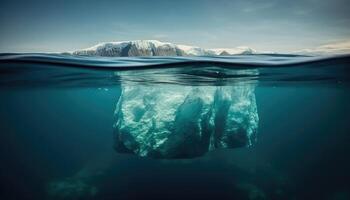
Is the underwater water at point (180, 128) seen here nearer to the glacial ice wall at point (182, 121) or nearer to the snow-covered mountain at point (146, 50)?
the glacial ice wall at point (182, 121)

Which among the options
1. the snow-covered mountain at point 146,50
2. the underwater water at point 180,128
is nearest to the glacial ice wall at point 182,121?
the underwater water at point 180,128

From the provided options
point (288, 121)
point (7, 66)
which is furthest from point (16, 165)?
point (288, 121)

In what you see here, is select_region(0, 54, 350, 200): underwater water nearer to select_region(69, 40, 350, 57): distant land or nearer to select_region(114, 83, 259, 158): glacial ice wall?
select_region(114, 83, 259, 158): glacial ice wall

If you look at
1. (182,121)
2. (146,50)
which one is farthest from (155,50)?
(182,121)

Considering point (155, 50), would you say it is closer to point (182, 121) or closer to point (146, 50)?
point (146, 50)

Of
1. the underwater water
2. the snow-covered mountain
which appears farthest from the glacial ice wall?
the snow-covered mountain

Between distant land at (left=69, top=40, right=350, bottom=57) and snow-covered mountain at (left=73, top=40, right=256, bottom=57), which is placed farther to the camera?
snow-covered mountain at (left=73, top=40, right=256, bottom=57)

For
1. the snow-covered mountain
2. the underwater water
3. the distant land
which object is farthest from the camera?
the underwater water
